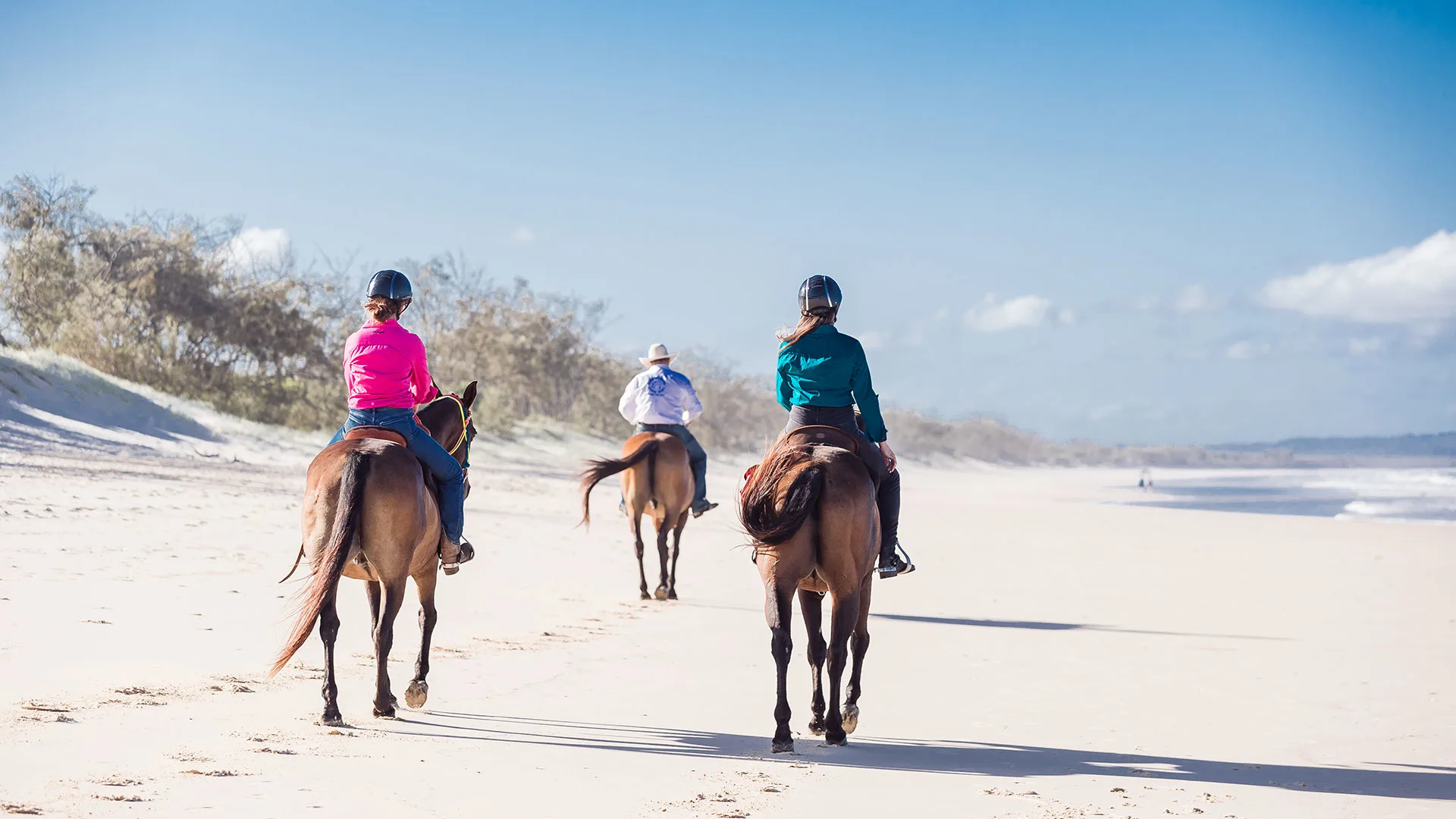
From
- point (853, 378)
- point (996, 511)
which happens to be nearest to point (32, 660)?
point (853, 378)

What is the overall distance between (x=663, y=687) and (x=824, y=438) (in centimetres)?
213

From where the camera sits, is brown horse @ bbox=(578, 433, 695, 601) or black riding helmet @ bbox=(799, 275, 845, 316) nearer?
black riding helmet @ bbox=(799, 275, 845, 316)

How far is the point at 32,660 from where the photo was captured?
6410 mm

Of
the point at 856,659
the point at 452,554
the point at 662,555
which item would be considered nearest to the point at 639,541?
the point at 662,555

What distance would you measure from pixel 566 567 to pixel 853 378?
731cm

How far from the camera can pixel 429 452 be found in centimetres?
621

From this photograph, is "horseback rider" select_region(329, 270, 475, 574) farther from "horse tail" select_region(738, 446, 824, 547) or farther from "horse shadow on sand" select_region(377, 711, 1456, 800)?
"horse tail" select_region(738, 446, 824, 547)

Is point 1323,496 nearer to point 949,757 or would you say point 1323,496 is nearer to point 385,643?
point 949,757

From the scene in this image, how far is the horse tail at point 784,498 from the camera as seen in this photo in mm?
5738

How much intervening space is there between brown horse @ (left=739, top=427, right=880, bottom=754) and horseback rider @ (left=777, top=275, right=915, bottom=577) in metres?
0.24

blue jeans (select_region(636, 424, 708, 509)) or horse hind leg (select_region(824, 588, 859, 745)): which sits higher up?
blue jeans (select_region(636, 424, 708, 509))

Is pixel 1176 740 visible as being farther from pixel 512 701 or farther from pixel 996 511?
pixel 996 511

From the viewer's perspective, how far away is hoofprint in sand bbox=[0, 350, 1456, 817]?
4855 millimetres

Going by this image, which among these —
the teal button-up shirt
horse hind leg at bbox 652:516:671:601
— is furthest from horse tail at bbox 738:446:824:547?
horse hind leg at bbox 652:516:671:601
